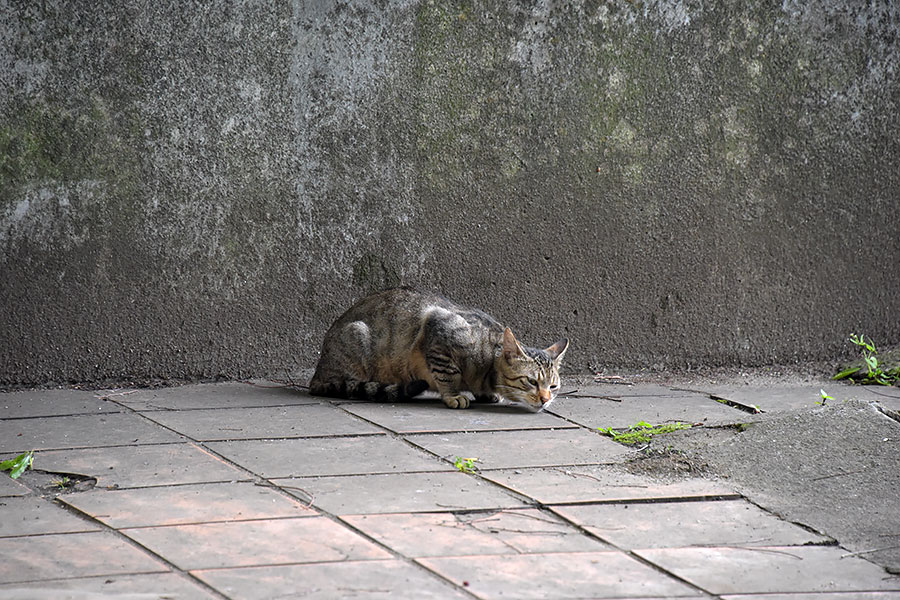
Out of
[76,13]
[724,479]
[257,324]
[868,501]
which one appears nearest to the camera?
[868,501]

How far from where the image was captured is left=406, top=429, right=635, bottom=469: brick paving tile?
408cm

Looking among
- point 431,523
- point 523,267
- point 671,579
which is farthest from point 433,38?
point 671,579

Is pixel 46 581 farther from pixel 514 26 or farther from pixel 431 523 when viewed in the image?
pixel 514 26

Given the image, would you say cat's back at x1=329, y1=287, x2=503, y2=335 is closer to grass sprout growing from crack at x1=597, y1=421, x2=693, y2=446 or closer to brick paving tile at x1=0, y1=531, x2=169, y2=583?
grass sprout growing from crack at x1=597, y1=421, x2=693, y2=446

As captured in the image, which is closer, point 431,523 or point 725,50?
point 431,523

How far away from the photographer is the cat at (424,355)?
517cm

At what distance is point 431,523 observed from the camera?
324 centimetres

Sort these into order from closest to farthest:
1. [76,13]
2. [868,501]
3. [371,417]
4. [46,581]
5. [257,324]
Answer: [46,581] → [868,501] → [371,417] → [76,13] → [257,324]

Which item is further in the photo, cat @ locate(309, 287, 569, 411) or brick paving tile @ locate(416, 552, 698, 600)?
cat @ locate(309, 287, 569, 411)

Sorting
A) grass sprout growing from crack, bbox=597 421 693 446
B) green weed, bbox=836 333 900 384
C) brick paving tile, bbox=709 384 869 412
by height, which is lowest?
grass sprout growing from crack, bbox=597 421 693 446

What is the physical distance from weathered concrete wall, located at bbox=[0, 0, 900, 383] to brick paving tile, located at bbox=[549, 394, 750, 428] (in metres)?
0.69

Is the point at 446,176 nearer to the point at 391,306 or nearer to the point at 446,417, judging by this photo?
the point at 391,306

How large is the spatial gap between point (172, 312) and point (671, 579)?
11.5 ft

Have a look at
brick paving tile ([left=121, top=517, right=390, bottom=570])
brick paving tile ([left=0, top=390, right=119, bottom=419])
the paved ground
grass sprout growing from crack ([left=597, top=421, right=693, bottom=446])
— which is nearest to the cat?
the paved ground
